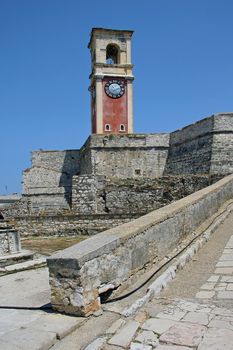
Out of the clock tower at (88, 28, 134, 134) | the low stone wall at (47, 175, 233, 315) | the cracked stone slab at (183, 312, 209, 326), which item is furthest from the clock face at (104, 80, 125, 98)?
the cracked stone slab at (183, 312, 209, 326)

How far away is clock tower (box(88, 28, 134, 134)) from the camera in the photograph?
35.9 meters

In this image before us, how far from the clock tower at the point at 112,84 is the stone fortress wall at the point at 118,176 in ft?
14.1

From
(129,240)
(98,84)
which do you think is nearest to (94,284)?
(129,240)

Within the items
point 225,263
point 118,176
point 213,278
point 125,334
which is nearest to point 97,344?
point 125,334

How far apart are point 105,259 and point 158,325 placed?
89 centimetres

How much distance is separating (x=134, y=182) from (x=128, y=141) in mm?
10388

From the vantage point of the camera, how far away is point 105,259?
4160 millimetres

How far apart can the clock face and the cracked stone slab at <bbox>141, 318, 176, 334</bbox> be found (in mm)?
33882

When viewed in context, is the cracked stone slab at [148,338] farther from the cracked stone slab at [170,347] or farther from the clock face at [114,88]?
the clock face at [114,88]

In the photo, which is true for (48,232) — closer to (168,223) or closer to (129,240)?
(168,223)

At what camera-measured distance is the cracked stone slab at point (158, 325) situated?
345 cm

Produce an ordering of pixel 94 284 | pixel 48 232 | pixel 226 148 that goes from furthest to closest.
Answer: pixel 226 148 < pixel 48 232 < pixel 94 284

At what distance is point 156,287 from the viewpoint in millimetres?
4453

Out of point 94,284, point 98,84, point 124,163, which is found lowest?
point 94,284
